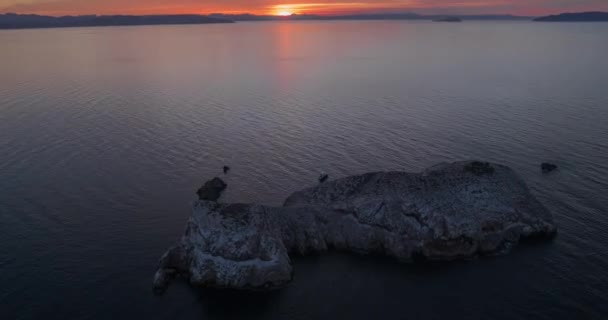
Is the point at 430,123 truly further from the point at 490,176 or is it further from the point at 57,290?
the point at 57,290

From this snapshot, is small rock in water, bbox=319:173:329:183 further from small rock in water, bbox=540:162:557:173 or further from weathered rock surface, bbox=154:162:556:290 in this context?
small rock in water, bbox=540:162:557:173

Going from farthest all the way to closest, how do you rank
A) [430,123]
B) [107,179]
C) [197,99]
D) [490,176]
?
[197,99], [430,123], [107,179], [490,176]

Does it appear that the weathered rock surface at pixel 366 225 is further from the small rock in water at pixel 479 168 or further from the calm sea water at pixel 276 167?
the calm sea water at pixel 276 167

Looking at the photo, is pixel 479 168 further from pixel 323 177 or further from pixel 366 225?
pixel 323 177

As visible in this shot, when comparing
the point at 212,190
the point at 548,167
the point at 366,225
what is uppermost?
the point at 366,225

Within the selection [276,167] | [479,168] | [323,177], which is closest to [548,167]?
[479,168]

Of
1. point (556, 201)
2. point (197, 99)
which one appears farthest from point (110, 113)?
point (556, 201)
